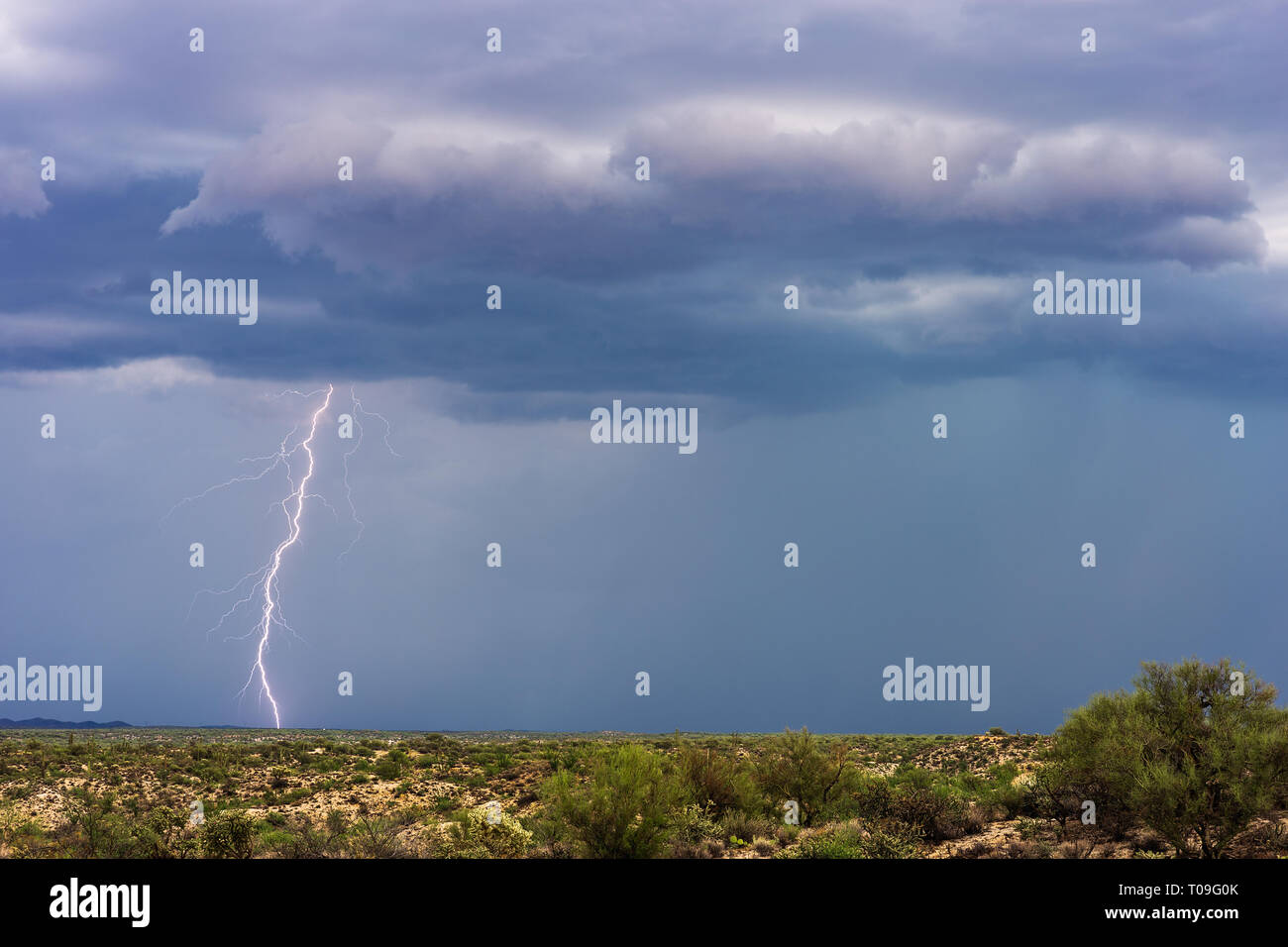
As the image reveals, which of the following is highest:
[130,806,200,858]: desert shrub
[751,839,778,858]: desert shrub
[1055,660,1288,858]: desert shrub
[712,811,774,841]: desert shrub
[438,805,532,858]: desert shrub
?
[1055,660,1288,858]: desert shrub

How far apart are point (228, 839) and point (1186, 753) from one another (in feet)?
72.6

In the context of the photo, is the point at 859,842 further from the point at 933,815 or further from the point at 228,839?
the point at 228,839

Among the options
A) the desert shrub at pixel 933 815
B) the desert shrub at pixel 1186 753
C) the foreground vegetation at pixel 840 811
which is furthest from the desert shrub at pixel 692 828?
the desert shrub at pixel 1186 753

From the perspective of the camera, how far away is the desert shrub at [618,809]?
78.2 feet

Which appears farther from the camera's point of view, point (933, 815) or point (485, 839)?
point (933, 815)

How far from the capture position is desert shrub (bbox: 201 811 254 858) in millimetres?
24531

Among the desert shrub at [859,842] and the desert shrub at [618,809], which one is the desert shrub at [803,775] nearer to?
the desert shrub at [859,842]

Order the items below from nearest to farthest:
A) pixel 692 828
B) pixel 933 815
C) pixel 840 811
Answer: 1. pixel 692 828
2. pixel 933 815
3. pixel 840 811

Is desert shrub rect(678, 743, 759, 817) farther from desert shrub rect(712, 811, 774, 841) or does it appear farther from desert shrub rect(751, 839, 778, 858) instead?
desert shrub rect(751, 839, 778, 858)

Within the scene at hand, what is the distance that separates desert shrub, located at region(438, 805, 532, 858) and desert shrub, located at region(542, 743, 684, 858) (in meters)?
1.12

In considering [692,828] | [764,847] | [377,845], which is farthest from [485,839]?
[764,847]

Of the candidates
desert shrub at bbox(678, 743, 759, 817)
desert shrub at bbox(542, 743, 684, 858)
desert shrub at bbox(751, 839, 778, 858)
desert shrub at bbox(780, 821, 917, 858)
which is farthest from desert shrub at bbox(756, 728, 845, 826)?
desert shrub at bbox(542, 743, 684, 858)

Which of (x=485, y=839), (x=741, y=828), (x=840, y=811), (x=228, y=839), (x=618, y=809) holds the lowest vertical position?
(x=840, y=811)

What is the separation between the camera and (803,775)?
3138cm
